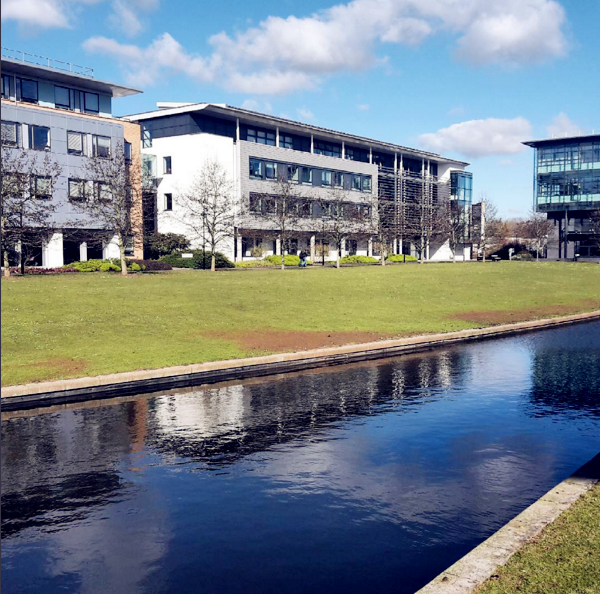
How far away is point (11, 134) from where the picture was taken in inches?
2082

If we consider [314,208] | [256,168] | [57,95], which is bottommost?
[314,208]

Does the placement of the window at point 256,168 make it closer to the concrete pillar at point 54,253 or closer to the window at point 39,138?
the window at point 39,138

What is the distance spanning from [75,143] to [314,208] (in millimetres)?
33957

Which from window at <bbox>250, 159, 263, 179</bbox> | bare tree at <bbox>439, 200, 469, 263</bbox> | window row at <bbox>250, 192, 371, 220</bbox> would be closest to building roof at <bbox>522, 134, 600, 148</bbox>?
bare tree at <bbox>439, 200, 469, 263</bbox>

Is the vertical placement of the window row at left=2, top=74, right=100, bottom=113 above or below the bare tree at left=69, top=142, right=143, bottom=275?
above

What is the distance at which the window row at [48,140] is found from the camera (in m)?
52.6

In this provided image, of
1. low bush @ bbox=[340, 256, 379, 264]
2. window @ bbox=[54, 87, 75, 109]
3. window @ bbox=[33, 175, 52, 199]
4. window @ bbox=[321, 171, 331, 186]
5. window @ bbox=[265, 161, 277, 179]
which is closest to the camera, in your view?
window @ bbox=[33, 175, 52, 199]

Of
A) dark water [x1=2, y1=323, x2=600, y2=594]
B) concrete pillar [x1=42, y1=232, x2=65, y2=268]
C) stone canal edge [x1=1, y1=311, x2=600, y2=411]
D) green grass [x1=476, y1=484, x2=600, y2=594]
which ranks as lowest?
dark water [x1=2, y1=323, x2=600, y2=594]

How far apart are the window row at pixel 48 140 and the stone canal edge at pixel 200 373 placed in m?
38.4

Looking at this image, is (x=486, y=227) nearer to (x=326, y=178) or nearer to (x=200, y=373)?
(x=326, y=178)

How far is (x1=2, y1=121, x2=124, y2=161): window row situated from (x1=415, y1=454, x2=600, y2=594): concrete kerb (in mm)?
50510

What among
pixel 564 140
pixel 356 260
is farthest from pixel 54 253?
pixel 564 140

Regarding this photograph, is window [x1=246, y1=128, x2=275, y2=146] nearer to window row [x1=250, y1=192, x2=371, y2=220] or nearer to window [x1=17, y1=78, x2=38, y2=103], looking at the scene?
window row [x1=250, y1=192, x2=371, y2=220]

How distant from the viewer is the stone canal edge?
53.3ft
